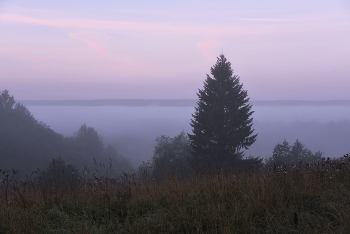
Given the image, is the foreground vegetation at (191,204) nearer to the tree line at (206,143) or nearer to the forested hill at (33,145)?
the tree line at (206,143)

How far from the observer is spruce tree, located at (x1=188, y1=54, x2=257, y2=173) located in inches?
1264

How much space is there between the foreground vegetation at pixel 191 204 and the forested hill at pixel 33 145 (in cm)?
5907

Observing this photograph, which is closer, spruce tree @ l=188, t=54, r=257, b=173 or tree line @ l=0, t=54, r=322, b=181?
tree line @ l=0, t=54, r=322, b=181

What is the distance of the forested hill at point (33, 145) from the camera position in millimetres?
66250

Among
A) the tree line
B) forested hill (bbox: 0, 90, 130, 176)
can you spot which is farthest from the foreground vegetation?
forested hill (bbox: 0, 90, 130, 176)

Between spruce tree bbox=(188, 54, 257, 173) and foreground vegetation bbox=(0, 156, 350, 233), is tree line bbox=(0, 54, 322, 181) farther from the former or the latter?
foreground vegetation bbox=(0, 156, 350, 233)

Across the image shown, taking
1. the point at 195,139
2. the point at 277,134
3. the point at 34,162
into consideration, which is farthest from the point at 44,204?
the point at 277,134

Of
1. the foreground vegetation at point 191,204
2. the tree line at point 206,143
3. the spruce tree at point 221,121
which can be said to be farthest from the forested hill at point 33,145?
the foreground vegetation at point 191,204

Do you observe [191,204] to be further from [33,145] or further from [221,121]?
[33,145]

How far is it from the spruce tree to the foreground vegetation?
84.4 feet

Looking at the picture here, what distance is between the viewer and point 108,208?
4.71 metres

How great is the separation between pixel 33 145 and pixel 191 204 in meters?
75.4

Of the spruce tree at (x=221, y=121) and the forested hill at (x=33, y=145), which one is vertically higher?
the spruce tree at (x=221, y=121)

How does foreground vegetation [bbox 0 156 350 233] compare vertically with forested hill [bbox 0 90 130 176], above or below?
above
